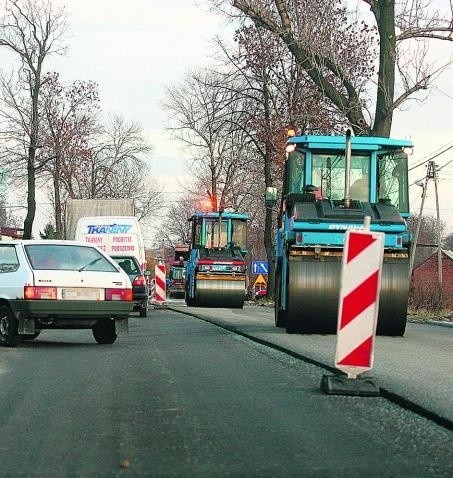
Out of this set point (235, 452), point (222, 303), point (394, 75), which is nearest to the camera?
point (235, 452)

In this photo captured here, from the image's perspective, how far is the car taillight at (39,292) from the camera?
1322 cm

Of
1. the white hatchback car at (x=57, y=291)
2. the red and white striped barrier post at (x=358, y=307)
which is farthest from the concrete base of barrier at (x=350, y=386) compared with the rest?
the white hatchback car at (x=57, y=291)

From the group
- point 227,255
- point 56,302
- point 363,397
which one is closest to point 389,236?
point 56,302

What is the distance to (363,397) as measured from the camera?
8391 mm

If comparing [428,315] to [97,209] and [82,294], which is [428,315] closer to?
[97,209]

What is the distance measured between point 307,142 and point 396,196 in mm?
1822

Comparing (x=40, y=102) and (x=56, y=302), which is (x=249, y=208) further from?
(x=56, y=302)

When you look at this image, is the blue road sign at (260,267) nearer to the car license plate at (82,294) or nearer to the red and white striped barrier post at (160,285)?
the red and white striped barrier post at (160,285)

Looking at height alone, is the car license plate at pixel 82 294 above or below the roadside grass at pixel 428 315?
above

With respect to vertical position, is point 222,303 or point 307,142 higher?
point 307,142

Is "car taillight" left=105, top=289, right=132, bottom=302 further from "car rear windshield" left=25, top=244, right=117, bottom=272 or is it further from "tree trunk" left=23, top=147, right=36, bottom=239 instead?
"tree trunk" left=23, top=147, right=36, bottom=239

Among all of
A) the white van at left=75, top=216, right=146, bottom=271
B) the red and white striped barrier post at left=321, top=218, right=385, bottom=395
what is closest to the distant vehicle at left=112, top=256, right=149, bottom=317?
the white van at left=75, top=216, right=146, bottom=271

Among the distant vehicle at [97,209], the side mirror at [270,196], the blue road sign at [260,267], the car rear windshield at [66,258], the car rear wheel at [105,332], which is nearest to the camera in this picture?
the car rear windshield at [66,258]

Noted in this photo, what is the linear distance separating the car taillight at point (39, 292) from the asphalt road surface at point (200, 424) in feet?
6.04
